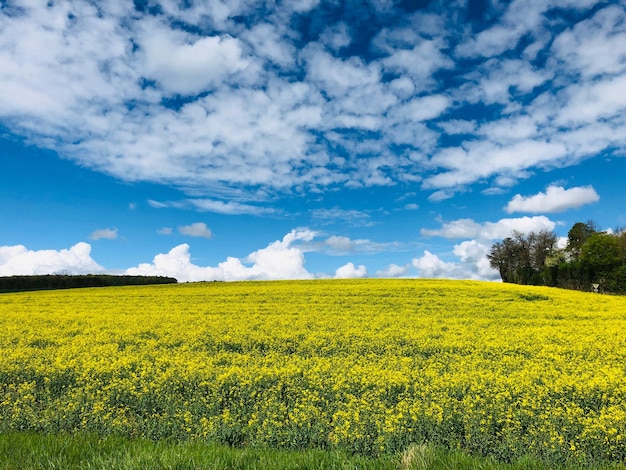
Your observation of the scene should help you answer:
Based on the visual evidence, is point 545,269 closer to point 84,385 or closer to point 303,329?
point 303,329

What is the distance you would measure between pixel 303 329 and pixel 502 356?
701 cm

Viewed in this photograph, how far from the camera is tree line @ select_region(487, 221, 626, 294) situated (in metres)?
59.9

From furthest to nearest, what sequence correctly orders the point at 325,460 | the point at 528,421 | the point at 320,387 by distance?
1. the point at 320,387
2. the point at 528,421
3. the point at 325,460

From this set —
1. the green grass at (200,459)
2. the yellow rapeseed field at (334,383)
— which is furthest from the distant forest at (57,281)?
the green grass at (200,459)

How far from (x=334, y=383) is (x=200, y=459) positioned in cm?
403

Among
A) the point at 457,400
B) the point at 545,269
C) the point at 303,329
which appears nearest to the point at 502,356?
the point at 457,400

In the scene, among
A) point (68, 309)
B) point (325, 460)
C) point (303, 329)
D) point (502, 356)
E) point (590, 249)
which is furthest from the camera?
point (590, 249)

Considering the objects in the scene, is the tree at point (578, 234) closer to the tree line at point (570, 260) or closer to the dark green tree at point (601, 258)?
the tree line at point (570, 260)

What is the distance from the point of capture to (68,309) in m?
25.1

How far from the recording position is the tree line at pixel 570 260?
59.9m

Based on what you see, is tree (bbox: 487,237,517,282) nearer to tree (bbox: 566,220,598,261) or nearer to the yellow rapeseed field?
tree (bbox: 566,220,598,261)

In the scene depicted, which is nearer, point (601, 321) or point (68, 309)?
point (601, 321)

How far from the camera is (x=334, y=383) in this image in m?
9.05

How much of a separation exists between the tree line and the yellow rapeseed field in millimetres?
49813
